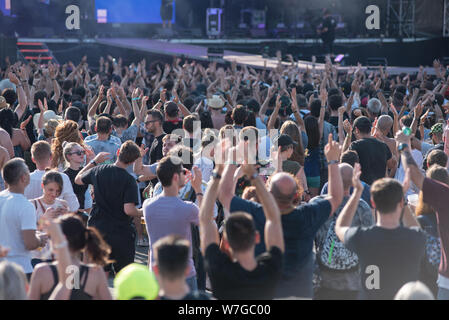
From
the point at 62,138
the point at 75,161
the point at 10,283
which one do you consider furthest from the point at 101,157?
the point at 10,283

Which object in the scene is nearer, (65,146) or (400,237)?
(400,237)

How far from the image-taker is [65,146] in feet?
17.3

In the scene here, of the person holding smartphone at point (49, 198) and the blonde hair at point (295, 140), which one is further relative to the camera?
the blonde hair at point (295, 140)

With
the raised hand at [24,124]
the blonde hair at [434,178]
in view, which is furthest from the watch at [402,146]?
the raised hand at [24,124]

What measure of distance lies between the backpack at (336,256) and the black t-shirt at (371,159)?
1728 millimetres

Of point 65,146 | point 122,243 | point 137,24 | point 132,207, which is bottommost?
point 122,243

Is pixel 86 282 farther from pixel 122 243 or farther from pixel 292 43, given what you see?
pixel 292 43

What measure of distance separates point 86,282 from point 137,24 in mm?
23950

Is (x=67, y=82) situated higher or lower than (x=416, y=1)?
lower

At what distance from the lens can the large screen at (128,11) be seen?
2522 centimetres

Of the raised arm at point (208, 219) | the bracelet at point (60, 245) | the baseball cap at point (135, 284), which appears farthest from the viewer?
the raised arm at point (208, 219)

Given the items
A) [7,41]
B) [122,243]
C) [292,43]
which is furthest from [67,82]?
[292,43]

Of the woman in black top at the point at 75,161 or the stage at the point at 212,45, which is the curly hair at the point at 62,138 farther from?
the stage at the point at 212,45

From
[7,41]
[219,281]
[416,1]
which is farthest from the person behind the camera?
[416,1]
